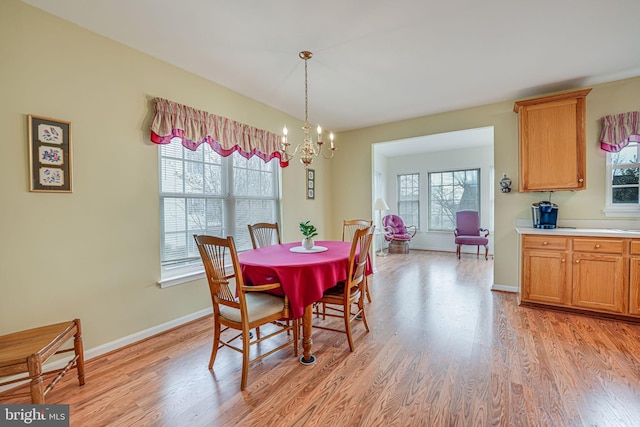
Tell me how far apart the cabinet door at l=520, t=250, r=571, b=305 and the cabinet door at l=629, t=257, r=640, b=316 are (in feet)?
1.53

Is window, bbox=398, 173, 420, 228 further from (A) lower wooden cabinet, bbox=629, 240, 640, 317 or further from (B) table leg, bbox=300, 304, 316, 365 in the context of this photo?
(B) table leg, bbox=300, 304, 316, 365

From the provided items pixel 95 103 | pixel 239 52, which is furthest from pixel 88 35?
pixel 239 52

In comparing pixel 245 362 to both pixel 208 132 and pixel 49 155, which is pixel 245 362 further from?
pixel 208 132

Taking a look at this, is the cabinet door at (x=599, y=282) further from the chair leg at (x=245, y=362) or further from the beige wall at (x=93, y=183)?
the chair leg at (x=245, y=362)

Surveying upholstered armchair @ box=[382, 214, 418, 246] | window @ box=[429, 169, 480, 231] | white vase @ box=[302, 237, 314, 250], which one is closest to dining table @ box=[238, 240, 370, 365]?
white vase @ box=[302, 237, 314, 250]

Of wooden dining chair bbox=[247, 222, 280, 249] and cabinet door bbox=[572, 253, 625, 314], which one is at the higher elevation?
wooden dining chair bbox=[247, 222, 280, 249]

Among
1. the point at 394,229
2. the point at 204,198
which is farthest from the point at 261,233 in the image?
the point at 394,229

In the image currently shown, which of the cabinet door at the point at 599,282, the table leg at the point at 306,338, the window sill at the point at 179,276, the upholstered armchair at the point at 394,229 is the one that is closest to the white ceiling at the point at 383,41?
the cabinet door at the point at 599,282

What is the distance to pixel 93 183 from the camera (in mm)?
2273

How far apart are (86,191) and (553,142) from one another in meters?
4.79

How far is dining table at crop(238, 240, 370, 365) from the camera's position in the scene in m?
2.02

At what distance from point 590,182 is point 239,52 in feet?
13.7

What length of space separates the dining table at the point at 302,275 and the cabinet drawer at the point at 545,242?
237cm

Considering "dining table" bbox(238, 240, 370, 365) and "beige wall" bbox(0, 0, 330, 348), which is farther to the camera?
"dining table" bbox(238, 240, 370, 365)
